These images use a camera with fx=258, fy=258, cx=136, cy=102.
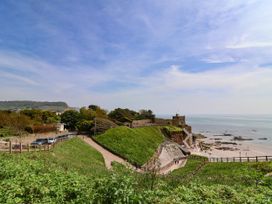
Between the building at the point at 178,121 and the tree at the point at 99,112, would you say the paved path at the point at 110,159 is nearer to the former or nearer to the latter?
the tree at the point at 99,112

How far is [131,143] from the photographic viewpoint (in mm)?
40250

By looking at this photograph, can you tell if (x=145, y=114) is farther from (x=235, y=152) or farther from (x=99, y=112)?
(x=235, y=152)

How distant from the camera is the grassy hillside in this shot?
36.0m

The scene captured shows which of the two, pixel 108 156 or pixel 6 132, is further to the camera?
pixel 6 132

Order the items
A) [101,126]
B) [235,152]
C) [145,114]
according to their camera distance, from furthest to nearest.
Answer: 1. [145,114]
2. [235,152]
3. [101,126]

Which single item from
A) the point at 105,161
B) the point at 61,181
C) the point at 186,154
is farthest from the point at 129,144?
the point at 61,181

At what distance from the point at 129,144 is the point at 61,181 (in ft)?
97.7

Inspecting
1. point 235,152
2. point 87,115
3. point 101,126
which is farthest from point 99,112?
point 235,152

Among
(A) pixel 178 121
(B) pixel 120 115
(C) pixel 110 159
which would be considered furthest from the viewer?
(B) pixel 120 115

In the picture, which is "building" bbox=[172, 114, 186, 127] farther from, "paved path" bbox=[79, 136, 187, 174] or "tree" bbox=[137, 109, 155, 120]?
"paved path" bbox=[79, 136, 187, 174]

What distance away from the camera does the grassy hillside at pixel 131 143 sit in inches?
1415

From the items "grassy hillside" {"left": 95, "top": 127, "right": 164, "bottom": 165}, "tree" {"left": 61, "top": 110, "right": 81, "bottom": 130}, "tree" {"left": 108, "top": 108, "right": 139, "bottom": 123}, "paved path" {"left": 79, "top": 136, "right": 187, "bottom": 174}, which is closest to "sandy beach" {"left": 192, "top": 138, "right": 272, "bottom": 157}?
"grassy hillside" {"left": 95, "top": 127, "right": 164, "bottom": 165}

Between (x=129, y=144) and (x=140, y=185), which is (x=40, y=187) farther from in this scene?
(x=129, y=144)

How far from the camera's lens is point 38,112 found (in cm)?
6325
